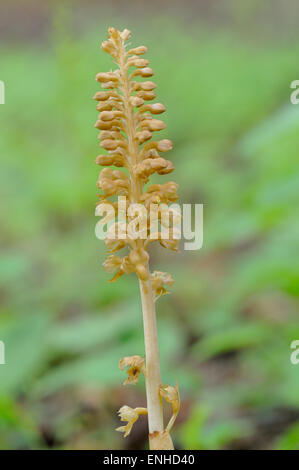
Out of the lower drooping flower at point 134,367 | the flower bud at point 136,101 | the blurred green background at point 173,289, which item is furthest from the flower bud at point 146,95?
the blurred green background at point 173,289

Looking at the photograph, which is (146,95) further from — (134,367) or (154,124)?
(134,367)

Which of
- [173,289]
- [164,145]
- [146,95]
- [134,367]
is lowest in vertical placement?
[134,367]

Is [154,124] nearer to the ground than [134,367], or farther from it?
farther from it

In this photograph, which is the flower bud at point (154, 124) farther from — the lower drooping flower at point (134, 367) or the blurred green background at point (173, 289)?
the blurred green background at point (173, 289)

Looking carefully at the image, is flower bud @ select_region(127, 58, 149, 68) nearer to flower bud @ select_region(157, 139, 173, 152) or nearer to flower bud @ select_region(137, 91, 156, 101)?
flower bud @ select_region(137, 91, 156, 101)

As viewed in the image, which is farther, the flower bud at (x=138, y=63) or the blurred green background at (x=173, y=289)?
the blurred green background at (x=173, y=289)

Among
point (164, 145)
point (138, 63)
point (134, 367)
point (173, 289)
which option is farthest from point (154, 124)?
point (173, 289)

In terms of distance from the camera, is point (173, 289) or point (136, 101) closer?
point (136, 101)

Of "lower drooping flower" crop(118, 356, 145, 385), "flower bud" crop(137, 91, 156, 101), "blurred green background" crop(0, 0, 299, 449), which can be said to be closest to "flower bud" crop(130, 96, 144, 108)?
"flower bud" crop(137, 91, 156, 101)
